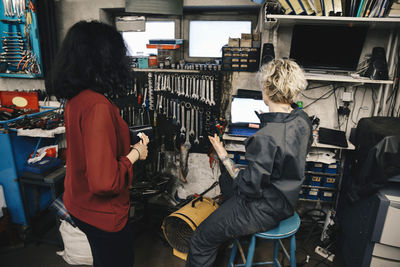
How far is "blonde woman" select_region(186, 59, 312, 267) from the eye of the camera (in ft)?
4.01

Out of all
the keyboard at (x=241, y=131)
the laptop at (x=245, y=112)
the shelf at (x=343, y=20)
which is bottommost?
the keyboard at (x=241, y=131)

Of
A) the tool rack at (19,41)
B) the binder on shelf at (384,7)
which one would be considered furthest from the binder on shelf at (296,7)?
the tool rack at (19,41)

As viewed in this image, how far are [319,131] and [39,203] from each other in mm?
2736

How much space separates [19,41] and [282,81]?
110 inches

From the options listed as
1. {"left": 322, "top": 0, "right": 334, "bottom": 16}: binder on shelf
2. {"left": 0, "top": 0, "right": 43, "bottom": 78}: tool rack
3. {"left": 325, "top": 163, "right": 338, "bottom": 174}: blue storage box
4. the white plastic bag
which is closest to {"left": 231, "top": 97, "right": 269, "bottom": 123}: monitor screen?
{"left": 325, "top": 163, "right": 338, "bottom": 174}: blue storage box

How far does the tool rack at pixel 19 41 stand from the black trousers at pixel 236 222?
2.46 metres

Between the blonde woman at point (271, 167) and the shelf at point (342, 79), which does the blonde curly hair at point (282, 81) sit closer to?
the blonde woman at point (271, 167)

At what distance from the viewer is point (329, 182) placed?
7.73ft

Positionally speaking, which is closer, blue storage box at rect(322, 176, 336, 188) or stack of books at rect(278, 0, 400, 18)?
stack of books at rect(278, 0, 400, 18)

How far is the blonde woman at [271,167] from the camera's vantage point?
122 centimetres

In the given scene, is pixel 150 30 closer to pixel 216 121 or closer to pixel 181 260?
pixel 216 121

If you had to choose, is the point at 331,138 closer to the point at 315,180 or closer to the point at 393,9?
the point at 315,180

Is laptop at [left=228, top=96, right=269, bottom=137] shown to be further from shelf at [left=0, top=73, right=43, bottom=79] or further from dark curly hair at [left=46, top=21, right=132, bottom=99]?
shelf at [left=0, top=73, right=43, bottom=79]

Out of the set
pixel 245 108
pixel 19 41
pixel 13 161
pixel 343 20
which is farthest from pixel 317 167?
pixel 19 41
